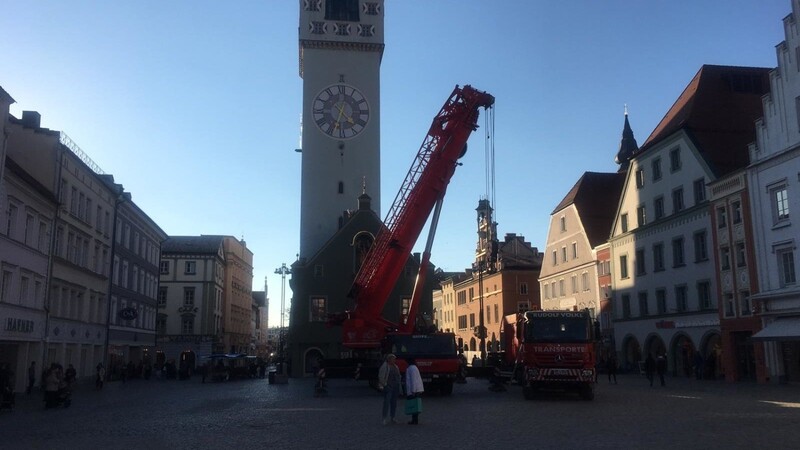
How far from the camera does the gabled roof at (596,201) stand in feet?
195

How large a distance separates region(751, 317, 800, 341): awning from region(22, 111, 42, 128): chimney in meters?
37.9

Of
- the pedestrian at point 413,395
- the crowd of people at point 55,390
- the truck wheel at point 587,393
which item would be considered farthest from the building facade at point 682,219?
the crowd of people at point 55,390

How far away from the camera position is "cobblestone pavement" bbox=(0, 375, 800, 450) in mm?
14672

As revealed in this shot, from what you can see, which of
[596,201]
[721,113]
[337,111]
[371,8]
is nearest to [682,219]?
[721,113]

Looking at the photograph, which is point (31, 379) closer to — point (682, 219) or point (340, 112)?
point (340, 112)

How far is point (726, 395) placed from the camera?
28047mm

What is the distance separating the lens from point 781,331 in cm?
3400

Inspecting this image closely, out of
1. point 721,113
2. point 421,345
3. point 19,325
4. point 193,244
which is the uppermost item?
point 721,113

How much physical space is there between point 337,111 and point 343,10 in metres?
9.15

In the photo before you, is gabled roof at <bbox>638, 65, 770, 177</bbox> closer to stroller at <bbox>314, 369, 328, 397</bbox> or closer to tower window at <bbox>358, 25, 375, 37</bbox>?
stroller at <bbox>314, 369, 328, 397</bbox>

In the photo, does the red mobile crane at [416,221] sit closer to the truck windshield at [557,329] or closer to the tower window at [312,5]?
the truck windshield at [557,329]

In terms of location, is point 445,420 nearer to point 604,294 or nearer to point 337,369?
point 337,369

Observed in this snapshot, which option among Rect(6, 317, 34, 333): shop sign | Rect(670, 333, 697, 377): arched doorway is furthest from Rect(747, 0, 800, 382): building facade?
Rect(6, 317, 34, 333): shop sign

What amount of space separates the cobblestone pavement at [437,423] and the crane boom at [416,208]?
3476 millimetres
